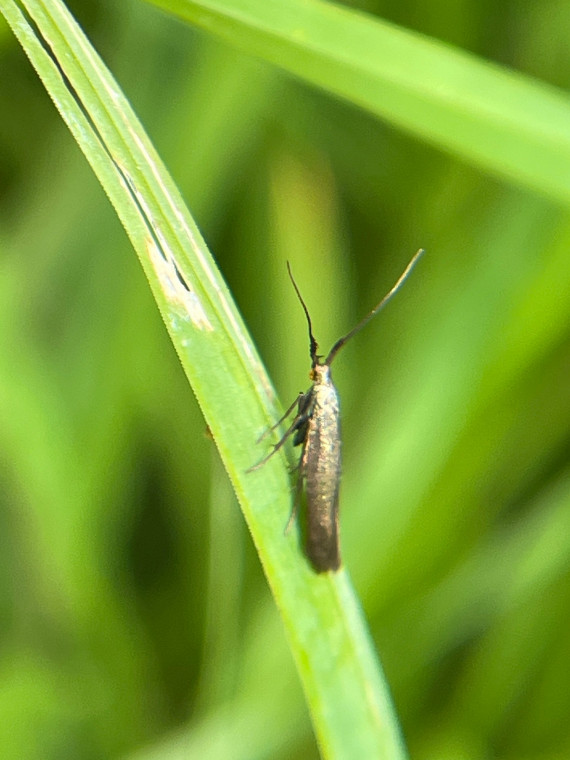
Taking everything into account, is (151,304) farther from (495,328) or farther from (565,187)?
(565,187)

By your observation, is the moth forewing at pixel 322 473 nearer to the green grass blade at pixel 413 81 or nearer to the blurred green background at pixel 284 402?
the blurred green background at pixel 284 402

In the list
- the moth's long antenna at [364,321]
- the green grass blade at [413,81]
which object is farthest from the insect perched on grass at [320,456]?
the green grass blade at [413,81]

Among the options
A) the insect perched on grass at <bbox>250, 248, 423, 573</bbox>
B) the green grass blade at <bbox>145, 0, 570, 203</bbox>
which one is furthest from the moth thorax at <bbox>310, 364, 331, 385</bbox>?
the green grass blade at <bbox>145, 0, 570, 203</bbox>

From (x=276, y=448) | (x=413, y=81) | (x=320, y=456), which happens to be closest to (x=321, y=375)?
(x=320, y=456)

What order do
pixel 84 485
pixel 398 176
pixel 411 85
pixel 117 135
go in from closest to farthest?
1. pixel 117 135
2. pixel 411 85
3. pixel 84 485
4. pixel 398 176

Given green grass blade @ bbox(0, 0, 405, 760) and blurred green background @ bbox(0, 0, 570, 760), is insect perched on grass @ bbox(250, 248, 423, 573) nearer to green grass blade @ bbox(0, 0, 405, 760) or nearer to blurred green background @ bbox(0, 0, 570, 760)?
green grass blade @ bbox(0, 0, 405, 760)

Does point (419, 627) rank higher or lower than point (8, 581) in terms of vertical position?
higher

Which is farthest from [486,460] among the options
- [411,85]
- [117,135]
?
[117,135]
